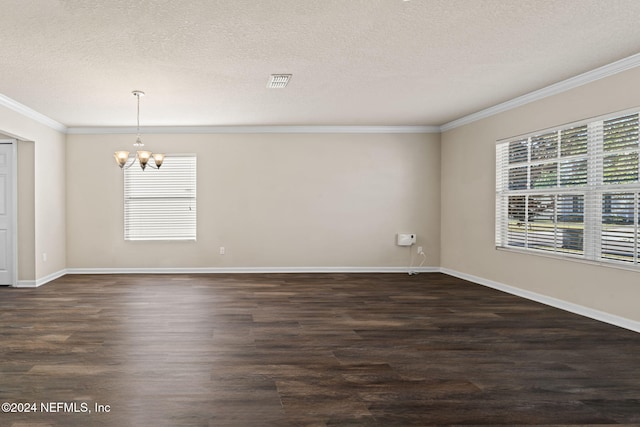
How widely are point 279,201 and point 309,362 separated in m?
4.87

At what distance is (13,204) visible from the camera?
668 cm

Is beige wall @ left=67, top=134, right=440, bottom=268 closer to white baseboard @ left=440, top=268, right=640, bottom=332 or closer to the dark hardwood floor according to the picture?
A: white baseboard @ left=440, top=268, right=640, bottom=332

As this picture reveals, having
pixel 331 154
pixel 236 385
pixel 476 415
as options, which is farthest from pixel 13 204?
pixel 476 415

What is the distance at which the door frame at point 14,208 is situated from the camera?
6.66m

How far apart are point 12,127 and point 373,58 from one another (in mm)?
4797

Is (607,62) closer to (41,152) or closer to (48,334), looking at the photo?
(48,334)

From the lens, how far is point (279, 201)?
318 inches

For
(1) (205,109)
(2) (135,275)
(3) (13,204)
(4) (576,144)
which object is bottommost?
(2) (135,275)

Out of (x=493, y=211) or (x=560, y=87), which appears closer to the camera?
(x=560, y=87)

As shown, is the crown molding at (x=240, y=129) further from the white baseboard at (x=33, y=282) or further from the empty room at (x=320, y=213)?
the white baseboard at (x=33, y=282)

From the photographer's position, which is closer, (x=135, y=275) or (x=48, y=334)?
(x=48, y=334)

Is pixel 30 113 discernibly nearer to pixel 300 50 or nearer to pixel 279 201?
pixel 279 201

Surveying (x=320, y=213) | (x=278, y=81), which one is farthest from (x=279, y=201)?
(x=278, y=81)

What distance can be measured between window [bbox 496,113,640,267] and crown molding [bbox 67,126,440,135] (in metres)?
2.01
